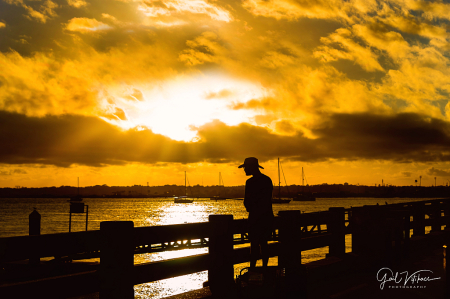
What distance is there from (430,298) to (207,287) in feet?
12.3

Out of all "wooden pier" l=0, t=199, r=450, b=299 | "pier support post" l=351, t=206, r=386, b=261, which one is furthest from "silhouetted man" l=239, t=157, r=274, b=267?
"pier support post" l=351, t=206, r=386, b=261

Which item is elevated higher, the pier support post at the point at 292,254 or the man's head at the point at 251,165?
the man's head at the point at 251,165

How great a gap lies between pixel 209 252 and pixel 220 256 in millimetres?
175

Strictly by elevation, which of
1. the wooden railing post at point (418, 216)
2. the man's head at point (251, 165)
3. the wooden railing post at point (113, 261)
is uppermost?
the man's head at point (251, 165)

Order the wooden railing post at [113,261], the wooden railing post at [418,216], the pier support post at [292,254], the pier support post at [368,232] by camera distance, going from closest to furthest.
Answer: the wooden railing post at [113,261] → the pier support post at [292,254] → the pier support post at [368,232] → the wooden railing post at [418,216]

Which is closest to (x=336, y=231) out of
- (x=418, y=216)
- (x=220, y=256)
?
(x=220, y=256)

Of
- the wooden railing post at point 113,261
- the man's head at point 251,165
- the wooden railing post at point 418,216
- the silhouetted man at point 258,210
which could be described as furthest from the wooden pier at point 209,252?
the wooden railing post at point 418,216

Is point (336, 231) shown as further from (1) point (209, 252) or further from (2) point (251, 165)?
(1) point (209, 252)

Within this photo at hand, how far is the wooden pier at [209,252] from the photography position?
386 centimetres

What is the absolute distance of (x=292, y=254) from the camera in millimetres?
6211

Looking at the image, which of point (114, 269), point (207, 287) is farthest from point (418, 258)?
point (114, 269)

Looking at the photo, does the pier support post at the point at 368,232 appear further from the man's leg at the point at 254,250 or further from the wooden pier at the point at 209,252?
the man's leg at the point at 254,250

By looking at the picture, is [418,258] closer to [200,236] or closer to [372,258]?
[372,258]

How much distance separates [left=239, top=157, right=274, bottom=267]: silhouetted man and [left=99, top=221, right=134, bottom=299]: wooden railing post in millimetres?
2332
